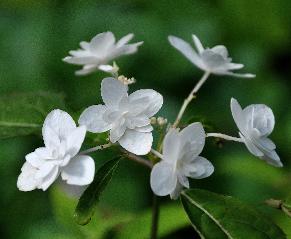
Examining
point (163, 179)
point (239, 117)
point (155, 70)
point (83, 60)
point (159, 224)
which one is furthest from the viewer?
point (155, 70)

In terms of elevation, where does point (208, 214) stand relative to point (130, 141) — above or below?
below

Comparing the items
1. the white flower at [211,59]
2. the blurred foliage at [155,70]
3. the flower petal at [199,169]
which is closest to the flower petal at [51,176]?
the flower petal at [199,169]

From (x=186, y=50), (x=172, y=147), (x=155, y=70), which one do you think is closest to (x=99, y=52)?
(x=186, y=50)

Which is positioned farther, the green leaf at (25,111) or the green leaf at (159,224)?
the green leaf at (159,224)

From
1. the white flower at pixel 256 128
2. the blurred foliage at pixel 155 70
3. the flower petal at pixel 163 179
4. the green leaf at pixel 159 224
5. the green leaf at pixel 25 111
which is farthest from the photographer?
the blurred foliage at pixel 155 70

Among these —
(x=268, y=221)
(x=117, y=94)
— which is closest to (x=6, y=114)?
(x=117, y=94)

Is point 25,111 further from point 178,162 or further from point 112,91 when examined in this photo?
point 178,162

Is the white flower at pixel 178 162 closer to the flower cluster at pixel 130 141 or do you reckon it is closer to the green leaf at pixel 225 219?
the flower cluster at pixel 130 141
